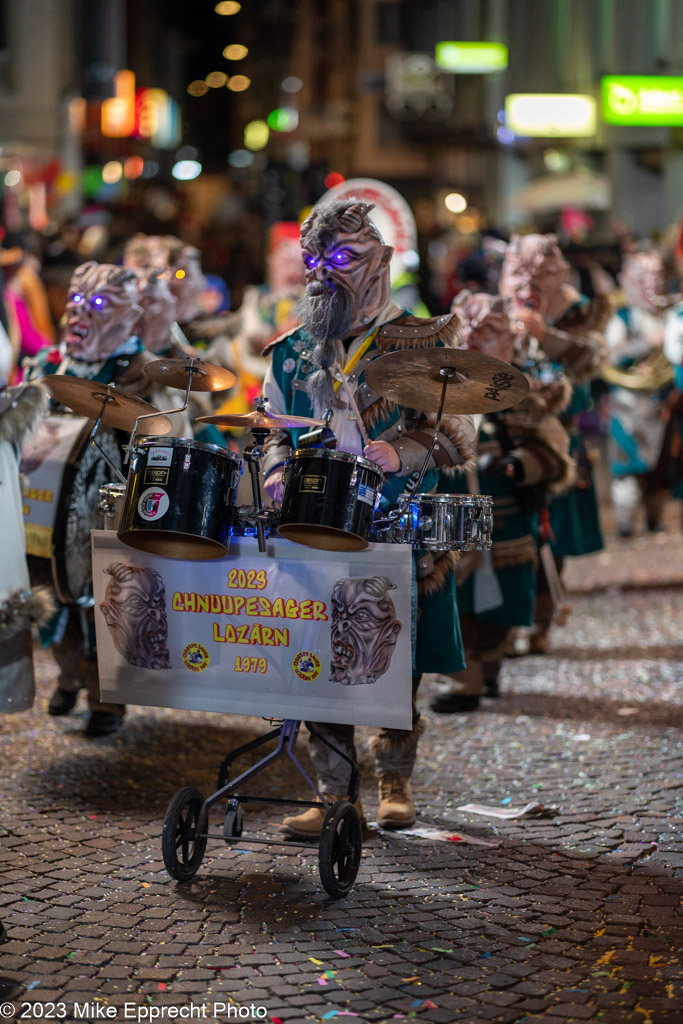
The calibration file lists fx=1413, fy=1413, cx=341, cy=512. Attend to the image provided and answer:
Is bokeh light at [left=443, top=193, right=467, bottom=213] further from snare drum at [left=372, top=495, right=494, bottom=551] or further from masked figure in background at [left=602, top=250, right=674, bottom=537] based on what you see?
snare drum at [left=372, top=495, right=494, bottom=551]

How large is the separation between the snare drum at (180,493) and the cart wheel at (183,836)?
84 centimetres

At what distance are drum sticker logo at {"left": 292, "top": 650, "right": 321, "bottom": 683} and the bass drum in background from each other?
2.07 m

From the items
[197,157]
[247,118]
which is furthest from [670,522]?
[247,118]

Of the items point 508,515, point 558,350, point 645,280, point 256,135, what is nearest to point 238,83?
point 256,135

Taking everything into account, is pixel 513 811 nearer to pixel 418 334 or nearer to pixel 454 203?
pixel 418 334

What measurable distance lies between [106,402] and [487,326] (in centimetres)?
242

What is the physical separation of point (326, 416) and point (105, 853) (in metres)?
1.76

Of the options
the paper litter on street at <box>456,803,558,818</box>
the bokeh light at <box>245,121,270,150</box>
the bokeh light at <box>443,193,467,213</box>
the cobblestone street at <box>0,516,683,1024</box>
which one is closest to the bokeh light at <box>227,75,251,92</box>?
the bokeh light at <box>245,121,270,150</box>

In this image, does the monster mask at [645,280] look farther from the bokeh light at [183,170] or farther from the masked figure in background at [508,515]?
the bokeh light at [183,170]

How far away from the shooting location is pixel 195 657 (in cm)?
466

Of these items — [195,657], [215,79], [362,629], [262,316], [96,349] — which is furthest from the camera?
[215,79]

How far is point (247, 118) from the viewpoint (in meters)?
69.6

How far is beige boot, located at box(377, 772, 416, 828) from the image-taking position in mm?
5312

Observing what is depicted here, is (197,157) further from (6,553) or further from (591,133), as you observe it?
(6,553)
